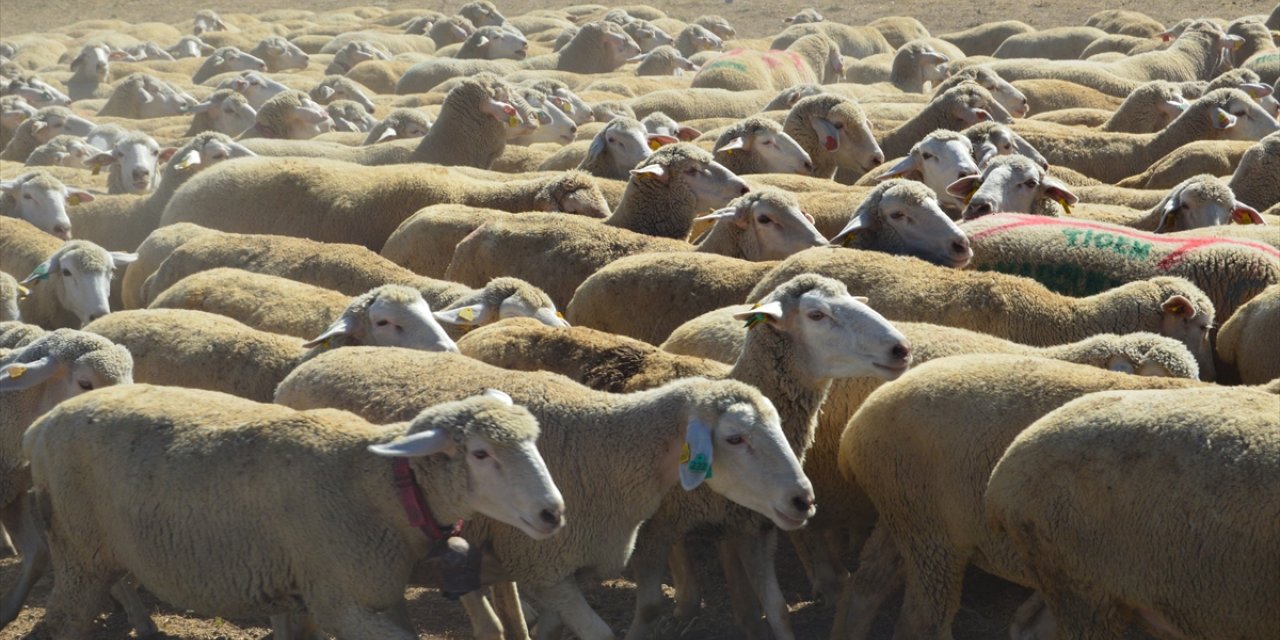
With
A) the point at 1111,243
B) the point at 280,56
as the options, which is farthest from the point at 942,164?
the point at 280,56

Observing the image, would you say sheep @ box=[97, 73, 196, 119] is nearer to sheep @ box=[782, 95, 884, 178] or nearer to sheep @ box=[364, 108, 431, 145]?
sheep @ box=[364, 108, 431, 145]

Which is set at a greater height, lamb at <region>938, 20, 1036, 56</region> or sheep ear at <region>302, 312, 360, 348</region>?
sheep ear at <region>302, 312, 360, 348</region>

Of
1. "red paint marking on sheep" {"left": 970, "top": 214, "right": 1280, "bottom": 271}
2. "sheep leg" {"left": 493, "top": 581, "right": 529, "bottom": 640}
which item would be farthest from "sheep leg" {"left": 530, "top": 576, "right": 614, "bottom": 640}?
"red paint marking on sheep" {"left": 970, "top": 214, "right": 1280, "bottom": 271}

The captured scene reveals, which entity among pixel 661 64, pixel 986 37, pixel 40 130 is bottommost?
pixel 986 37

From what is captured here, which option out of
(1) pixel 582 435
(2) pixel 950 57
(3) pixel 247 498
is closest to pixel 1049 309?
(1) pixel 582 435

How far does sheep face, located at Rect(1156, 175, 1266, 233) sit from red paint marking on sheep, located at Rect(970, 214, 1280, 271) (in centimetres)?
79

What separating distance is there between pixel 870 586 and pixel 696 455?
102 centimetres

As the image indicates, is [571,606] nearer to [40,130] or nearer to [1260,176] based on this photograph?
[1260,176]

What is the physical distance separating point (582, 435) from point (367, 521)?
85 cm

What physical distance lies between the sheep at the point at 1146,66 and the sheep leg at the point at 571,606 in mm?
11264

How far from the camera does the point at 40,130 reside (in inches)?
567

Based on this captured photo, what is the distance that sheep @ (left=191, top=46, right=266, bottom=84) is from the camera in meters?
20.8

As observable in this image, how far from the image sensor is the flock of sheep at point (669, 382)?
4.95m

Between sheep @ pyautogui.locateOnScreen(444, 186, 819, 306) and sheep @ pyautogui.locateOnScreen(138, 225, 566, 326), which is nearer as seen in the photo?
→ sheep @ pyautogui.locateOnScreen(138, 225, 566, 326)
